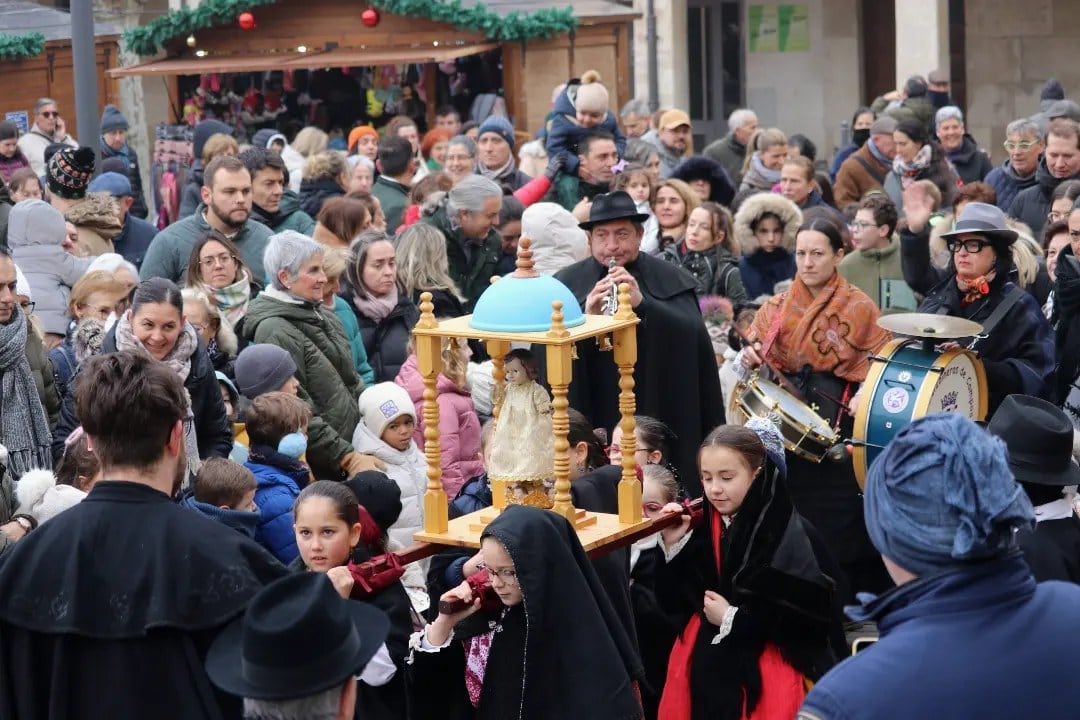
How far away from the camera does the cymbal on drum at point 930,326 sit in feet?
23.3

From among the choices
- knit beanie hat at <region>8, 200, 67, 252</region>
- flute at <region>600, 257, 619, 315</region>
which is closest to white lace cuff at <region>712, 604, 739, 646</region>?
flute at <region>600, 257, 619, 315</region>

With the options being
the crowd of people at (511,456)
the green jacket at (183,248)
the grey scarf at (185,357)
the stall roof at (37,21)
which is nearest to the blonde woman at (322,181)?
the crowd of people at (511,456)

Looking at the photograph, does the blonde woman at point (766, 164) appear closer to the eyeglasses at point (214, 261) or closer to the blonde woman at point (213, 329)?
the eyeglasses at point (214, 261)

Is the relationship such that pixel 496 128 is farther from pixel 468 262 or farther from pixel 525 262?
pixel 525 262

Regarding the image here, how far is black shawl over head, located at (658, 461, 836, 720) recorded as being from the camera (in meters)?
5.21

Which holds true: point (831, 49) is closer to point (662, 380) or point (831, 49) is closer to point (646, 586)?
point (662, 380)

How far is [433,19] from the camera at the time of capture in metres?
18.0

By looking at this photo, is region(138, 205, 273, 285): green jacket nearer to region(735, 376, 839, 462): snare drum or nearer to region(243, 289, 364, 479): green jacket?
region(243, 289, 364, 479): green jacket

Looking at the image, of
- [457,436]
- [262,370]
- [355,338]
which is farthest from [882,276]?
[262,370]

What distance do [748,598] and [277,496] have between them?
187 cm

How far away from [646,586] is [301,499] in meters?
1.31

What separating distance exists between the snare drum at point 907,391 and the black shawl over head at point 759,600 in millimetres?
1825

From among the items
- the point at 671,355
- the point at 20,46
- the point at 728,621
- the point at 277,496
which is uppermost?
the point at 20,46

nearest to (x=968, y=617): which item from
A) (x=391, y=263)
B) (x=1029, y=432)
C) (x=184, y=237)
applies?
(x=1029, y=432)
